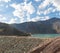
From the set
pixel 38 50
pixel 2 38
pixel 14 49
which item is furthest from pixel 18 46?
pixel 38 50

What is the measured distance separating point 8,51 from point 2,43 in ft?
6.48

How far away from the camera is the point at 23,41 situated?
70.5ft

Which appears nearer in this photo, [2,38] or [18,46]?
[18,46]

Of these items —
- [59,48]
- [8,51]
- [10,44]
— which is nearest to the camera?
[59,48]

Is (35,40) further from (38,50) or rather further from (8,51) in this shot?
(38,50)

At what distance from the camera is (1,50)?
66.2ft

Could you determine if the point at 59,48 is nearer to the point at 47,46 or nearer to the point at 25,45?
the point at 47,46

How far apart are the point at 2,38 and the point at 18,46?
2.68 metres

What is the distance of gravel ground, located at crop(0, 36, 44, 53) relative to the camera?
19.6 m

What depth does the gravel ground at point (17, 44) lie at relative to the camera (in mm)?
19600

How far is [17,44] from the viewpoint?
69.0 feet

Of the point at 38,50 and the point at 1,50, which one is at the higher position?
the point at 38,50

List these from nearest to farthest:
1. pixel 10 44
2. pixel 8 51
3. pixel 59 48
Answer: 1. pixel 59 48
2. pixel 8 51
3. pixel 10 44

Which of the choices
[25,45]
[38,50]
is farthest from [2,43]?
[38,50]
